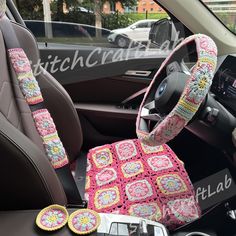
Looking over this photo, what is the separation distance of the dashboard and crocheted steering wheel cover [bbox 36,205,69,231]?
22.4 inches

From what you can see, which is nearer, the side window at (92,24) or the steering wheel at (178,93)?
the steering wheel at (178,93)

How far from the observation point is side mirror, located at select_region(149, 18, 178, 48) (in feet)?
4.91

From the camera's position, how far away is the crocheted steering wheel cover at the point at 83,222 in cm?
72

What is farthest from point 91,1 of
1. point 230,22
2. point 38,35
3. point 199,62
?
point 199,62

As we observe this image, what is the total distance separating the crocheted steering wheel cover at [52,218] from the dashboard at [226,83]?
568 mm

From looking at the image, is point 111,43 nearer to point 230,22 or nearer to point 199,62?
point 230,22

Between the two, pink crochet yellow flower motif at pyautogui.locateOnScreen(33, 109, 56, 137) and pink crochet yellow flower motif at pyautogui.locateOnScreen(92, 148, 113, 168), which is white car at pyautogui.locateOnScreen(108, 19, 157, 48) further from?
pink crochet yellow flower motif at pyautogui.locateOnScreen(33, 109, 56, 137)

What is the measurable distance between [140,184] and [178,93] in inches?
16.1

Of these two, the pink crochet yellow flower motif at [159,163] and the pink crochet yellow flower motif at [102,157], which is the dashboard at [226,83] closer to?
the pink crochet yellow flower motif at [159,163]

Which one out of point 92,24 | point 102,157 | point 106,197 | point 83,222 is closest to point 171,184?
point 106,197

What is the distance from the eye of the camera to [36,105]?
103 centimetres

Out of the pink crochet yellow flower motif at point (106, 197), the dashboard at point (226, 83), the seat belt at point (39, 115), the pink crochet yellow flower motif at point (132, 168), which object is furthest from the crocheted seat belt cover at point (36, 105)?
the dashboard at point (226, 83)

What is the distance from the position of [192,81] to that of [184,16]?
69cm

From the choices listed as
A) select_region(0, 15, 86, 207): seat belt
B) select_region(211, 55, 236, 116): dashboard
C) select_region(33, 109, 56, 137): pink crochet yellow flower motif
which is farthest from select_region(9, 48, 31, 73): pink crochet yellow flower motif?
select_region(211, 55, 236, 116): dashboard
